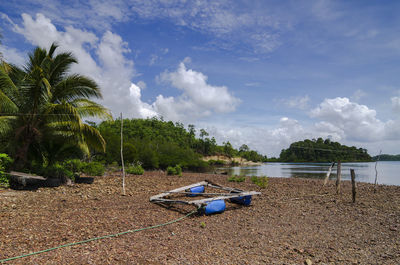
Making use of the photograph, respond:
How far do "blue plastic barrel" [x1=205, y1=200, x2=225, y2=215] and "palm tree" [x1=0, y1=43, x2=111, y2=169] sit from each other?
690cm

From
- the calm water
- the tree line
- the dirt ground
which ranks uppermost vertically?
the tree line

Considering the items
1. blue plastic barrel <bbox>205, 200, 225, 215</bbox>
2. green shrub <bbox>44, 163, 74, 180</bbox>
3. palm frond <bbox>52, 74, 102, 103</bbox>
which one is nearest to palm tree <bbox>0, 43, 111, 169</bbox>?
palm frond <bbox>52, 74, 102, 103</bbox>

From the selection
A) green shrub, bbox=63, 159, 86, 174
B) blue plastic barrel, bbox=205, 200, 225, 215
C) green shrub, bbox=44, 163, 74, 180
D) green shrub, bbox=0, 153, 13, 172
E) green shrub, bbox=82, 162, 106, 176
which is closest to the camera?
blue plastic barrel, bbox=205, 200, 225, 215

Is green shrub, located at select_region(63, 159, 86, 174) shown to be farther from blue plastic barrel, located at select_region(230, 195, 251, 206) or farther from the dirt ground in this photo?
blue plastic barrel, located at select_region(230, 195, 251, 206)

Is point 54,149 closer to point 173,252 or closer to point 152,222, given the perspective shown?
point 152,222

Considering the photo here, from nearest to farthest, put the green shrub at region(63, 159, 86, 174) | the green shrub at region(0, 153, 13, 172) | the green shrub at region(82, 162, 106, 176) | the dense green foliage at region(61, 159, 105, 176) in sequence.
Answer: the green shrub at region(0, 153, 13, 172) < the green shrub at region(63, 159, 86, 174) < the dense green foliage at region(61, 159, 105, 176) < the green shrub at region(82, 162, 106, 176)

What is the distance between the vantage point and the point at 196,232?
5.76 metres

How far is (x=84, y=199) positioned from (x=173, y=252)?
Result: 5284 millimetres

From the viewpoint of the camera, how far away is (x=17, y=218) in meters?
5.90

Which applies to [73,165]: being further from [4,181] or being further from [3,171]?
[4,181]

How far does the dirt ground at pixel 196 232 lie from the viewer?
14.3ft

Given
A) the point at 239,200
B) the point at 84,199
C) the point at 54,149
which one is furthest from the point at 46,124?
the point at 239,200

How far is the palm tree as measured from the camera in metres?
10.6

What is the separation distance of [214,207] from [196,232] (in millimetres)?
1685
